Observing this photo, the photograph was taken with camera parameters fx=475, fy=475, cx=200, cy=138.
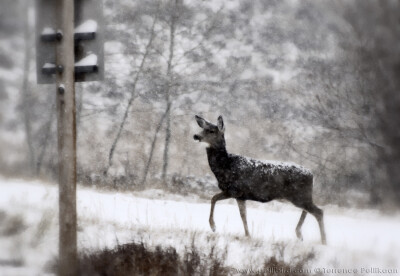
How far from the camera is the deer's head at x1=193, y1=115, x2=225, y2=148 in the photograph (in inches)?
→ 261

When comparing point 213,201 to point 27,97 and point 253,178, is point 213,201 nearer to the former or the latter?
point 253,178

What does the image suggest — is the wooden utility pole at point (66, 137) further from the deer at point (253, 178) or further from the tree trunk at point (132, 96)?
the tree trunk at point (132, 96)

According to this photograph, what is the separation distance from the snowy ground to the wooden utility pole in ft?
2.03

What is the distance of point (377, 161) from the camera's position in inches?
422

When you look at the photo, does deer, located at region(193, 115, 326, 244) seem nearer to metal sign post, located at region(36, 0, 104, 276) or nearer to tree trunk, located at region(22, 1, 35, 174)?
metal sign post, located at region(36, 0, 104, 276)

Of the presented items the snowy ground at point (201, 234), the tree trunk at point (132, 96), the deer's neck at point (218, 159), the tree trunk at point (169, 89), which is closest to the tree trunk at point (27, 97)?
the tree trunk at point (132, 96)

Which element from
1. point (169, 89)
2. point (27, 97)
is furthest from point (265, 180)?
point (27, 97)

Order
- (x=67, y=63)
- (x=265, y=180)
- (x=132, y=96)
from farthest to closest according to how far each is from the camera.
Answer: (x=132, y=96) < (x=265, y=180) < (x=67, y=63)

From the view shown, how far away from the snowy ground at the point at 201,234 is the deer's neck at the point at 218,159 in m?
0.86

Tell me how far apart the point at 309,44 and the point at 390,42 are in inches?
146

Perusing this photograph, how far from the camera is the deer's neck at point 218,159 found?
671cm

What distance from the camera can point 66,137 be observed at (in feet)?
11.8

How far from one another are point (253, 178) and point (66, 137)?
3594mm

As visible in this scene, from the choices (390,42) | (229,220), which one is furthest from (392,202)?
(229,220)
